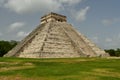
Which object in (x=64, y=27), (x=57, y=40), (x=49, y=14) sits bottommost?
(x=57, y=40)

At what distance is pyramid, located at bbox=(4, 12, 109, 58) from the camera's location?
5324 centimetres

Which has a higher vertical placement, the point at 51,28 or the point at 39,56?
the point at 51,28

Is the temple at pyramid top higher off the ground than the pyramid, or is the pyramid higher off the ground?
the temple at pyramid top

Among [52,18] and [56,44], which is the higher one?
[52,18]

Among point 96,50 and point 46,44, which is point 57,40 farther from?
point 96,50

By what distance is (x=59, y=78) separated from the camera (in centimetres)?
2112

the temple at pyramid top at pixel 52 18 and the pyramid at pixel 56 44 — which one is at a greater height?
the temple at pyramid top at pixel 52 18

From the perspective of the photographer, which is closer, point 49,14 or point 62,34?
point 62,34

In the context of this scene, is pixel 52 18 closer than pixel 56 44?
No

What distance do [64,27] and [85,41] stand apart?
7.10 metres

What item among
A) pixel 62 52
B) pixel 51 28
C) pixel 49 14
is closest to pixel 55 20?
pixel 49 14

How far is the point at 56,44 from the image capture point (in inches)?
2189

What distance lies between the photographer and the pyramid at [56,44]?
5324cm

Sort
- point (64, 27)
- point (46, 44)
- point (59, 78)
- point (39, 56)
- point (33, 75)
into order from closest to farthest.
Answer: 1. point (59, 78)
2. point (33, 75)
3. point (39, 56)
4. point (46, 44)
5. point (64, 27)
